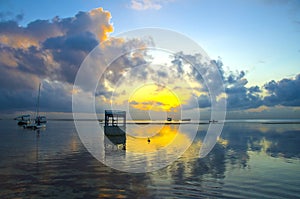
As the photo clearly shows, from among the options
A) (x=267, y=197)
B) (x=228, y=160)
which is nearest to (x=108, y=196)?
(x=267, y=197)

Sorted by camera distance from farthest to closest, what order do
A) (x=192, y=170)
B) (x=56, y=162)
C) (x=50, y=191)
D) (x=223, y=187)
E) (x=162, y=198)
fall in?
(x=56, y=162) → (x=192, y=170) → (x=223, y=187) → (x=50, y=191) → (x=162, y=198)

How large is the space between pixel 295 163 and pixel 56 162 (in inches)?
1013

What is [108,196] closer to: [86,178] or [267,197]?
[86,178]

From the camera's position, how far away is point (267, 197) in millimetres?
16031

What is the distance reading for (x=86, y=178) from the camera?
68.4 feet

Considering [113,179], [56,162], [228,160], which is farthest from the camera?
[228,160]

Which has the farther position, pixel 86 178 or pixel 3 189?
pixel 86 178

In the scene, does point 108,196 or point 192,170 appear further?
point 192,170

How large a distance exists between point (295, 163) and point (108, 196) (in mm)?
21939

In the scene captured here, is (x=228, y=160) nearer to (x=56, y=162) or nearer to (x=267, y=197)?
(x=267, y=197)

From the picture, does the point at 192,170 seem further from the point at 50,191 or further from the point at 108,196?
the point at 50,191

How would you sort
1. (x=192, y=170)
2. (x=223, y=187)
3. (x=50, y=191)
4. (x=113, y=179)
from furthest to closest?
(x=192, y=170)
(x=113, y=179)
(x=223, y=187)
(x=50, y=191)

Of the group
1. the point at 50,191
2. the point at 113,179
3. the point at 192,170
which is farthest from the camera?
the point at 192,170

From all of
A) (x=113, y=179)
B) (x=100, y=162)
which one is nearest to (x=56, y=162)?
(x=100, y=162)
